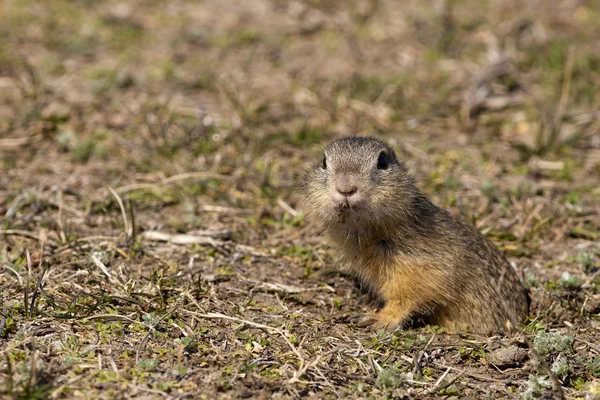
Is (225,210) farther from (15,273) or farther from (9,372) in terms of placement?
(9,372)

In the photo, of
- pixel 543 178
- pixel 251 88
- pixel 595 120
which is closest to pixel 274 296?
pixel 543 178

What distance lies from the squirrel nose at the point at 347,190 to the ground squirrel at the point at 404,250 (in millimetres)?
95

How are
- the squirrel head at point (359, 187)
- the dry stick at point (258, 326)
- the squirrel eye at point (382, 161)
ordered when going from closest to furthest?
the dry stick at point (258, 326) → the squirrel head at point (359, 187) → the squirrel eye at point (382, 161)

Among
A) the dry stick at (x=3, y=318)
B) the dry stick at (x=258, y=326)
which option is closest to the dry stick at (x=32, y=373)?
the dry stick at (x=3, y=318)

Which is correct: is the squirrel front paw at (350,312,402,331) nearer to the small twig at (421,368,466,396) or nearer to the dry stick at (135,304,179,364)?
the small twig at (421,368,466,396)

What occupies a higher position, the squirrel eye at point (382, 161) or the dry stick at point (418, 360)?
the squirrel eye at point (382, 161)

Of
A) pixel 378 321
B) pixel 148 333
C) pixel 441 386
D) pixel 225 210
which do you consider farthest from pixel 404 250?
pixel 225 210

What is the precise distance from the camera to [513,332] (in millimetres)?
Answer: 6102

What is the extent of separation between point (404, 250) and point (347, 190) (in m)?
0.87

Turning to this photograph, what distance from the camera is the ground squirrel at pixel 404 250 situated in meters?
5.82

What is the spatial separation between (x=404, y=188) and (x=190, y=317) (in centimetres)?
200

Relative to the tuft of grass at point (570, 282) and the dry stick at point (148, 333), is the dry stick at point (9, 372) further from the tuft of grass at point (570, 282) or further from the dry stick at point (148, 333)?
the tuft of grass at point (570, 282)

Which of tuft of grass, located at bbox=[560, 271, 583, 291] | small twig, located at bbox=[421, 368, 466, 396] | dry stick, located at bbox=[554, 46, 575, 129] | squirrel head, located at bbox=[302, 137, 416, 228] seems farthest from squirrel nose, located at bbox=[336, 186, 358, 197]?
dry stick, located at bbox=[554, 46, 575, 129]

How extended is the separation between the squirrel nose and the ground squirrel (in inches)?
3.7
